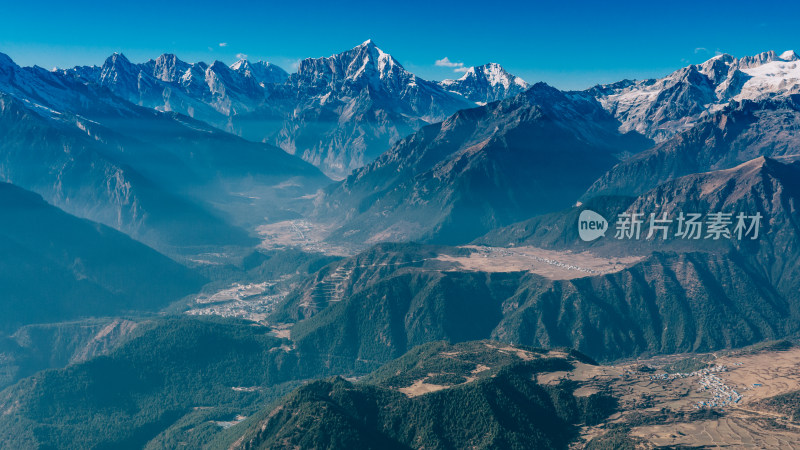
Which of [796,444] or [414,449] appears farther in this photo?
[414,449]

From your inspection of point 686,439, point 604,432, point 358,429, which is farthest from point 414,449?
point 686,439

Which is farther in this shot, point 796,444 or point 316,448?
point 316,448

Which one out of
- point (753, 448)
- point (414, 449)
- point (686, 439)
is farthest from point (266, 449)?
point (753, 448)

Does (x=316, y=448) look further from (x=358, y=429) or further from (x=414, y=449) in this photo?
(x=414, y=449)

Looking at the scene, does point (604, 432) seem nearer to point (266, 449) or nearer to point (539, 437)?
point (539, 437)

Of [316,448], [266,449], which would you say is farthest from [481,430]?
[266,449]

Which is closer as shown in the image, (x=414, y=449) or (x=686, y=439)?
(x=686, y=439)

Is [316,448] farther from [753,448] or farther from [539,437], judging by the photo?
[753,448]
